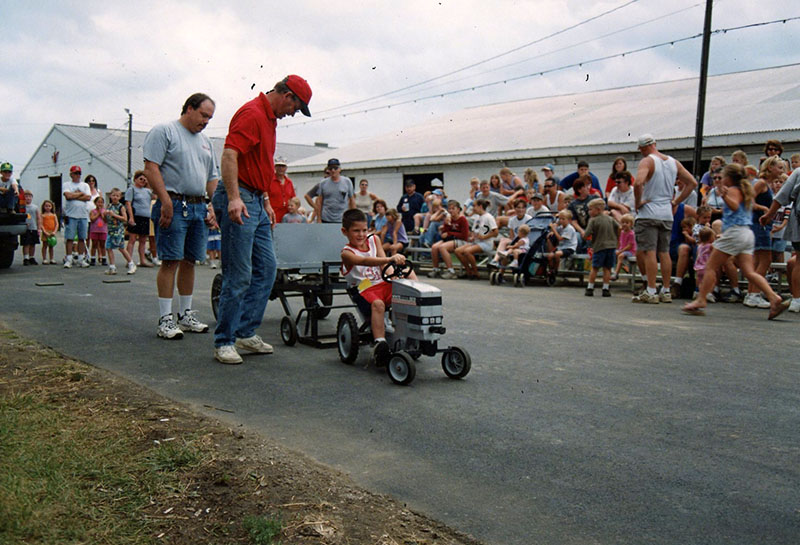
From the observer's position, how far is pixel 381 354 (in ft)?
18.5

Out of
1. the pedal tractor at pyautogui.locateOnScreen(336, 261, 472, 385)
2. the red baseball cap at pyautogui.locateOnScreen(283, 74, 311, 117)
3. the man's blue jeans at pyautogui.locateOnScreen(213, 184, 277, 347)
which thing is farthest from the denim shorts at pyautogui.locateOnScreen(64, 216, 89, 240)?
the pedal tractor at pyautogui.locateOnScreen(336, 261, 472, 385)

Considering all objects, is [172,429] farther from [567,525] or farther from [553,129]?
[553,129]

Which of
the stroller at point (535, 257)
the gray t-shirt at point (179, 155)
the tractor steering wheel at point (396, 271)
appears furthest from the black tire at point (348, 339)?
the stroller at point (535, 257)

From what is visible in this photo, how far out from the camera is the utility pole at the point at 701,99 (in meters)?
14.9


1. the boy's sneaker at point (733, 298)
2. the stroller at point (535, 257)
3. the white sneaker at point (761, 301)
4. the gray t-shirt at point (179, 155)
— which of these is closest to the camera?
the gray t-shirt at point (179, 155)

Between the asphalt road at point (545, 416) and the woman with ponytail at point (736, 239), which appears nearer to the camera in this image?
the asphalt road at point (545, 416)

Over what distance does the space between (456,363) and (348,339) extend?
962mm

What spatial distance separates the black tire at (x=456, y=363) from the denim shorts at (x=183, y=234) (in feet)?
8.73

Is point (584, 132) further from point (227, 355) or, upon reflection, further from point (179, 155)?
point (227, 355)

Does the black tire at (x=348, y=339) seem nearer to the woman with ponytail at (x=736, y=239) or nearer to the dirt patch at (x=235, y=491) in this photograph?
the dirt patch at (x=235, y=491)

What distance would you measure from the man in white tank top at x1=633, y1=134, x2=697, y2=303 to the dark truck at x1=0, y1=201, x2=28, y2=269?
11.7m

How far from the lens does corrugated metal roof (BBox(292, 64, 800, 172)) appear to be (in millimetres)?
16766

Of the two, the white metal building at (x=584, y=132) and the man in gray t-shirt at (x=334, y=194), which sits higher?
the white metal building at (x=584, y=132)

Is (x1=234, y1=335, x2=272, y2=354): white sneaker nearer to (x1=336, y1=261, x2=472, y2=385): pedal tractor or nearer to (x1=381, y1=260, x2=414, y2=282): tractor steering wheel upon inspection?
(x1=336, y1=261, x2=472, y2=385): pedal tractor
